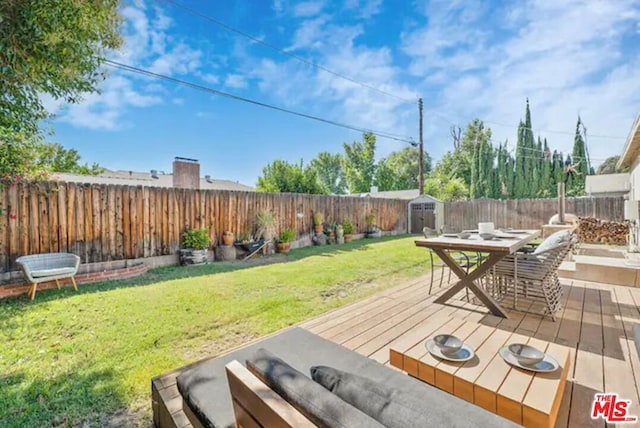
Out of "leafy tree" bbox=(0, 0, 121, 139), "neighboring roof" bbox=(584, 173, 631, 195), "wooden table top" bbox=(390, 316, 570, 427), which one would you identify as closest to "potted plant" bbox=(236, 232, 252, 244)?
"leafy tree" bbox=(0, 0, 121, 139)

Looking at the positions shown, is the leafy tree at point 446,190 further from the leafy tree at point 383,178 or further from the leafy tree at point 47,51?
the leafy tree at point 47,51

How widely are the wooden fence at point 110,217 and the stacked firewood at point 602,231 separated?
33.7ft

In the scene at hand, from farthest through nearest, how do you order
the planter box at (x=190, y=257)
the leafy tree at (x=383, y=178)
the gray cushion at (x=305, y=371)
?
1. the leafy tree at (x=383, y=178)
2. the planter box at (x=190, y=257)
3. the gray cushion at (x=305, y=371)

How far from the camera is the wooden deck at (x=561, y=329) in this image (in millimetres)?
1602

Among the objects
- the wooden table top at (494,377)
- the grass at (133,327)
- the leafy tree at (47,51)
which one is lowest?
the grass at (133,327)

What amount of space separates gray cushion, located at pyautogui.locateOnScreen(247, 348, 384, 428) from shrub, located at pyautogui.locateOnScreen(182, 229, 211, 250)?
619cm

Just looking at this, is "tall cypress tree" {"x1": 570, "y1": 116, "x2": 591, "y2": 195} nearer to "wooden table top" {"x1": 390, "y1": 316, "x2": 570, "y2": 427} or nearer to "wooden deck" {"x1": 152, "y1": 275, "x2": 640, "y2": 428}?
"wooden deck" {"x1": 152, "y1": 275, "x2": 640, "y2": 428}

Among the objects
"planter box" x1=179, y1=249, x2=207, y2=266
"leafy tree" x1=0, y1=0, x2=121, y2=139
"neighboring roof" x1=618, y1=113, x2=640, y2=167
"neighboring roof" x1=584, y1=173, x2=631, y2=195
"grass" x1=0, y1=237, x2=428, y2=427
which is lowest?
"grass" x1=0, y1=237, x2=428, y2=427

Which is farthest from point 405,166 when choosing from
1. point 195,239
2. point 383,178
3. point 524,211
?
point 195,239

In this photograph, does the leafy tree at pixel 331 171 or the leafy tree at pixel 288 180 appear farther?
the leafy tree at pixel 331 171

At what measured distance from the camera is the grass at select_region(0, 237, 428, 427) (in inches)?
72.7

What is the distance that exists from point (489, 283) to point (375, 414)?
11.9 feet

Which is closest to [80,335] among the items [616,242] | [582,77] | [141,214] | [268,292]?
[268,292]

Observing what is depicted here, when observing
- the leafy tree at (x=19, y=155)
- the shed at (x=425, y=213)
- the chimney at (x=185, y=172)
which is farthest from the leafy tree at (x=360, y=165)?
the leafy tree at (x=19, y=155)
